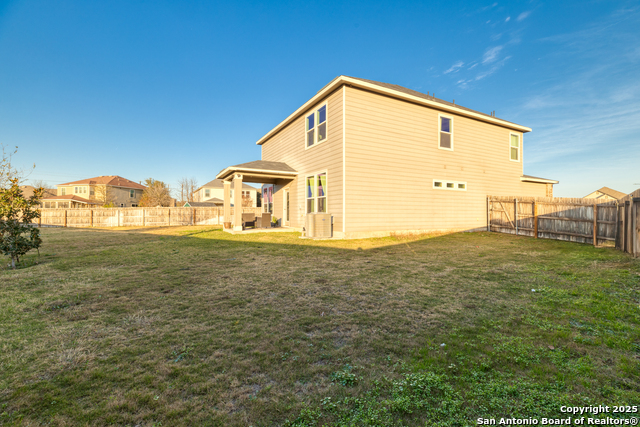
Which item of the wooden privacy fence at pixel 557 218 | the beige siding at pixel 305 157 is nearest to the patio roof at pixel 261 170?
the beige siding at pixel 305 157

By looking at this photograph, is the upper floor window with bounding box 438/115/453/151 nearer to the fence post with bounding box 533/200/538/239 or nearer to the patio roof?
the fence post with bounding box 533/200/538/239

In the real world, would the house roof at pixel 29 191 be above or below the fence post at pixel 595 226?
above

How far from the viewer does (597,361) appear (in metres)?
2.22

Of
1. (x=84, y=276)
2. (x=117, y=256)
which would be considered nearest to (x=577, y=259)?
(x=84, y=276)

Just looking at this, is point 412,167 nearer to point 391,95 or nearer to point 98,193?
point 391,95

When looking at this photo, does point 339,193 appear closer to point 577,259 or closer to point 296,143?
point 296,143

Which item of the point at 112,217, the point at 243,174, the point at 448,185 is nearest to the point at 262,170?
the point at 243,174

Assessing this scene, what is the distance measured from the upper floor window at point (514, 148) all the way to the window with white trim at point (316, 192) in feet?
40.4

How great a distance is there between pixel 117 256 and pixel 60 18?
16330 mm

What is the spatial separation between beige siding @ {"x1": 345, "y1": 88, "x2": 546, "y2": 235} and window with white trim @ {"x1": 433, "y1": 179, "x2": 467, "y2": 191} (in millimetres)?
182

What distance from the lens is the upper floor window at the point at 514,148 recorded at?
50.3ft

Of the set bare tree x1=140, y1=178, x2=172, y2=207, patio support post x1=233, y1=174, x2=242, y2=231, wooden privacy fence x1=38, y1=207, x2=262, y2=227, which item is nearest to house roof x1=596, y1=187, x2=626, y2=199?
patio support post x1=233, y1=174, x2=242, y2=231

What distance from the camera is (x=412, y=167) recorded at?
39.5 ft

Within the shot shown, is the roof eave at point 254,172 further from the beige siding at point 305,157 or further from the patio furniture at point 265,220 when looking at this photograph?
the patio furniture at point 265,220
